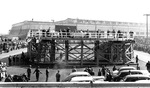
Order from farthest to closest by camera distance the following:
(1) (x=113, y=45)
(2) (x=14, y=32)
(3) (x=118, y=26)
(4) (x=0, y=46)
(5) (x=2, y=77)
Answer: (2) (x=14, y=32) → (3) (x=118, y=26) → (4) (x=0, y=46) → (1) (x=113, y=45) → (5) (x=2, y=77)

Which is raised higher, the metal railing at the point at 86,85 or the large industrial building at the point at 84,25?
the large industrial building at the point at 84,25

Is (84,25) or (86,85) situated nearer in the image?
(86,85)

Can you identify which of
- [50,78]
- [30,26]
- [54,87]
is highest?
[30,26]

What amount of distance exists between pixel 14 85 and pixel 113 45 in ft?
71.5

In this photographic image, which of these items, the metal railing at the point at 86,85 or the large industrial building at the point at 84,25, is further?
the large industrial building at the point at 84,25

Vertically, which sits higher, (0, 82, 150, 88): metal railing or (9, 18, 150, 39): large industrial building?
(9, 18, 150, 39): large industrial building

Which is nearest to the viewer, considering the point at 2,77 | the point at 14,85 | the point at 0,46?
the point at 14,85

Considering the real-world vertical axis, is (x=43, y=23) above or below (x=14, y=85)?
above

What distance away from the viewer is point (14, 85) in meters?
9.07

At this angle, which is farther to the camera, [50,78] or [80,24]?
[80,24]

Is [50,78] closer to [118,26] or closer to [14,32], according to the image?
[118,26]

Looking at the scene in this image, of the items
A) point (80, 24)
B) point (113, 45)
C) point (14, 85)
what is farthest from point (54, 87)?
point (80, 24)

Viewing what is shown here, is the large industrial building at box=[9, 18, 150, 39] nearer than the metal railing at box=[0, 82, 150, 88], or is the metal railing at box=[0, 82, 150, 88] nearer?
the metal railing at box=[0, 82, 150, 88]

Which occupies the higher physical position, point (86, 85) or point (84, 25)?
point (84, 25)
